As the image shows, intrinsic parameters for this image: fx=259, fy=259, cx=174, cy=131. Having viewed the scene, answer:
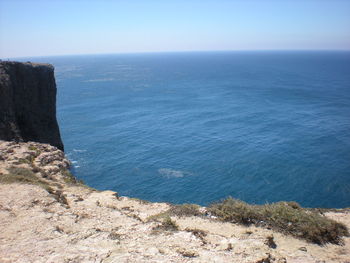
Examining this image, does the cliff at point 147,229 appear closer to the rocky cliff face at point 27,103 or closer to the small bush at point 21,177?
the small bush at point 21,177

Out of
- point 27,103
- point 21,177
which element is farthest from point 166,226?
point 27,103

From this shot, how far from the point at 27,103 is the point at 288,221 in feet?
155

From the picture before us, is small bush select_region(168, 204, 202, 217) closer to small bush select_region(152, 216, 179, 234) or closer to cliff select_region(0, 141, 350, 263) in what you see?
cliff select_region(0, 141, 350, 263)

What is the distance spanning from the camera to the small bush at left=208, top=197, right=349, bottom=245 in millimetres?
15578

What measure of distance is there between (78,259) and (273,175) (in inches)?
1574

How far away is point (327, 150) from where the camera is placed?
55375 millimetres

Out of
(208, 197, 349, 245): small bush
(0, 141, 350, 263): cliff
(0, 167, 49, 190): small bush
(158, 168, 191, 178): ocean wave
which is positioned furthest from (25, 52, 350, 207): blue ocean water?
(208, 197, 349, 245): small bush

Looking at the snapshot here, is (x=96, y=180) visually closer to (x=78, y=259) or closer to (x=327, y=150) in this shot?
(x=78, y=259)

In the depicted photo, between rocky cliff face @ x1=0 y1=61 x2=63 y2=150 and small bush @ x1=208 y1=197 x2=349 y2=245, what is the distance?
3542cm

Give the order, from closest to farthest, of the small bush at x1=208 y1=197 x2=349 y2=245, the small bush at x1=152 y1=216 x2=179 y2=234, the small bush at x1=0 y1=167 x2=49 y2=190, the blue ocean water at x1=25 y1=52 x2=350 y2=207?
the small bush at x1=208 y1=197 x2=349 y2=245
the small bush at x1=152 y1=216 x2=179 y2=234
the small bush at x1=0 y1=167 x2=49 y2=190
the blue ocean water at x1=25 y1=52 x2=350 y2=207

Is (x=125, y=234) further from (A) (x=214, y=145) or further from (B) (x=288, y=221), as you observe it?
(A) (x=214, y=145)

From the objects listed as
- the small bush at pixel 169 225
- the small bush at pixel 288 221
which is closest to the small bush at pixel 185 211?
the small bush at pixel 288 221

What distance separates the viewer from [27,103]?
1868 inches

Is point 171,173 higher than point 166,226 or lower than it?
lower
